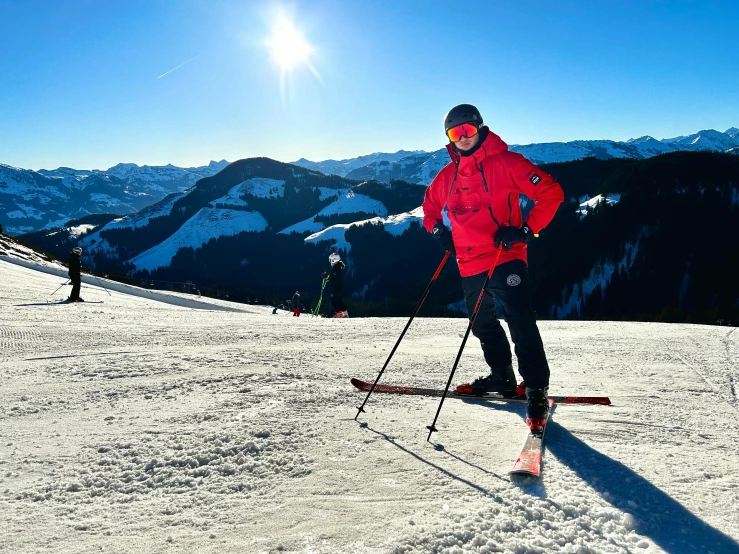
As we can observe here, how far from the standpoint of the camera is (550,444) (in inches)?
106

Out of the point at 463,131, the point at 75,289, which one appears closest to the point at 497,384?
the point at 463,131

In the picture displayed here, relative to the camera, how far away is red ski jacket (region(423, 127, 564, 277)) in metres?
3.29

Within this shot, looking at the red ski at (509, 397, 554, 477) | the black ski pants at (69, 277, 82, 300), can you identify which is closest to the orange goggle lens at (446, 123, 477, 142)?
the red ski at (509, 397, 554, 477)

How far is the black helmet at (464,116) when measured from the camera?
11.4 ft

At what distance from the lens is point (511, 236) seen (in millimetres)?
3156

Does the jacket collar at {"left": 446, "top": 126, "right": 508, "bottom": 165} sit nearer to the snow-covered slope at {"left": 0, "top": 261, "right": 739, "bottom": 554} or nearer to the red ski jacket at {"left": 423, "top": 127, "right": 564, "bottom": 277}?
the red ski jacket at {"left": 423, "top": 127, "right": 564, "bottom": 277}

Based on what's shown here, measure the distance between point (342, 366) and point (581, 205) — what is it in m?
127

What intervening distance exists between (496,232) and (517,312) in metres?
0.63

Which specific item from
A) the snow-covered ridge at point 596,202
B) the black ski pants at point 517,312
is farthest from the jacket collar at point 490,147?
the snow-covered ridge at point 596,202

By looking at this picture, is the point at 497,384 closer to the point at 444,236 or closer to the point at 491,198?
the point at 444,236

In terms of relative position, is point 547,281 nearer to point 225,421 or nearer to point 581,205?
point 581,205

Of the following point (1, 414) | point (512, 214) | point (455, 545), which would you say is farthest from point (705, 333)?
point (1, 414)

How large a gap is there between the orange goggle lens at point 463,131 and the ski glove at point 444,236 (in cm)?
78

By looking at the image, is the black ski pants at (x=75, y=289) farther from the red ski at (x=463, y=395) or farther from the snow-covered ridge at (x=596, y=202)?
the snow-covered ridge at (x=596, y=202)
